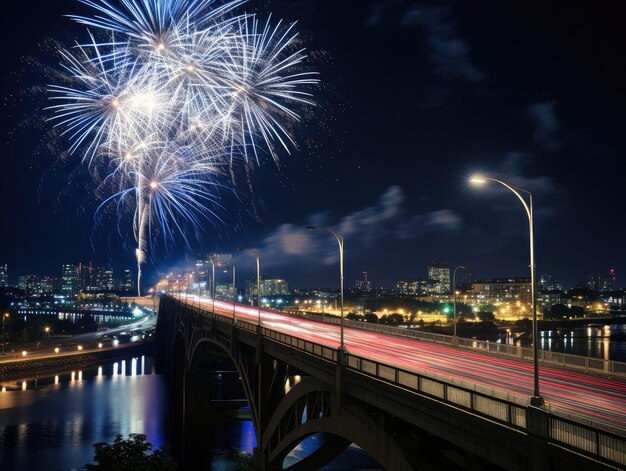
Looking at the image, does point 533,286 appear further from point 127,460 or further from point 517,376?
point 127,460

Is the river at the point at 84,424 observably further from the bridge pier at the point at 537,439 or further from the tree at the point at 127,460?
the bridge pier at the point at 537,439

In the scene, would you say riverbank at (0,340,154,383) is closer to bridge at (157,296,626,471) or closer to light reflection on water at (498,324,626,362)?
bridge at (157,296,626,471)

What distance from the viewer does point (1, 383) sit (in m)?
93.1

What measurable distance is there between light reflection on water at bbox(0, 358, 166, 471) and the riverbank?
287 centimetres

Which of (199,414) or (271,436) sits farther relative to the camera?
(199,414)

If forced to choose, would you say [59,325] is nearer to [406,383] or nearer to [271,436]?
[271,436]

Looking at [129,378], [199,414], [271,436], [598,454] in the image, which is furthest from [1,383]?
[598,454]

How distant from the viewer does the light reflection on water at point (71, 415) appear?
57.7m

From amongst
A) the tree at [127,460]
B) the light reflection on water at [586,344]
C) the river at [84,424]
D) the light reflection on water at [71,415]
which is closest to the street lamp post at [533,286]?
the tree at [127,460]

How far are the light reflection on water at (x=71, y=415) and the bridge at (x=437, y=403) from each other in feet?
82.8

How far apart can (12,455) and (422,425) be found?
172 ft

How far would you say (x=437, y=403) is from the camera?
54.2 ft

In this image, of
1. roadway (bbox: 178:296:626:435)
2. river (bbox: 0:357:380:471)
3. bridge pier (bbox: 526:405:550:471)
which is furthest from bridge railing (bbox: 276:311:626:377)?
river (bbox: 0:357:380:471)

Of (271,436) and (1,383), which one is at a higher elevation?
(271,436)
